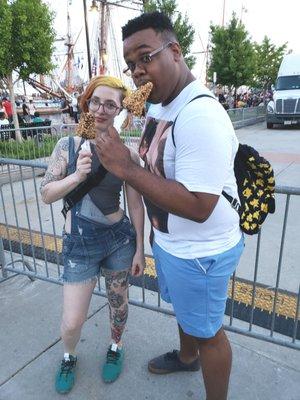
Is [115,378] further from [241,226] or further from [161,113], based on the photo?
[161,113]

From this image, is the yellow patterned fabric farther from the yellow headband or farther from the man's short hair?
the yellow headband

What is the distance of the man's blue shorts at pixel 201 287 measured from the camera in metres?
1.71

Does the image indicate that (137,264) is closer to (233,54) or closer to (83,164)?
(83,164)

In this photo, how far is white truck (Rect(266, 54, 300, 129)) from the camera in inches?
716

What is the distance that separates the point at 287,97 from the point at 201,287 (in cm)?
1868

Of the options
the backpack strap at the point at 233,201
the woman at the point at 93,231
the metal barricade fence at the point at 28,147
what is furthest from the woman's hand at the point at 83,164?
the metal barricade fence at the point at 28,147

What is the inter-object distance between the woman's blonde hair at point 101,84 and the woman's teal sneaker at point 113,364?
1.63m

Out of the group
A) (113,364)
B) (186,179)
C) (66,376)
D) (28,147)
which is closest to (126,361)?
(113,364)

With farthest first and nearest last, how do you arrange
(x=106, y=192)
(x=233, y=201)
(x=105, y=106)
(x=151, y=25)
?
(x=106, y=192)
(x=105, y=106)
(x=233, y=201)
(x=151, y=25)

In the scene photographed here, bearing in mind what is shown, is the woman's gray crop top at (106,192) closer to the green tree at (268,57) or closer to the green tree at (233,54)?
the green tree at (233,54)

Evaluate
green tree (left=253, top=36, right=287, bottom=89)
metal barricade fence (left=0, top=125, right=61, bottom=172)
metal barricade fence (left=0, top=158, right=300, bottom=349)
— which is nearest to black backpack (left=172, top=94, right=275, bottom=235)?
metal barricade fence (left=0, top=158, right=300, bottom=349)

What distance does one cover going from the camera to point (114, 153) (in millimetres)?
1444

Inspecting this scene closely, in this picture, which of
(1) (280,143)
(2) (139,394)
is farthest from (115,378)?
(1) (280,143)

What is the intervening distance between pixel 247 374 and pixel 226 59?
24.9m
